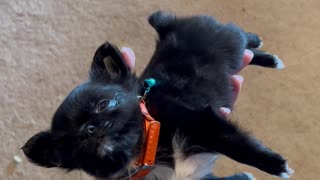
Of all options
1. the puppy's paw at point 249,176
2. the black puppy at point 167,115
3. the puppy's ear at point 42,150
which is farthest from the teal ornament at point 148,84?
the puppy's paw at point 249,176

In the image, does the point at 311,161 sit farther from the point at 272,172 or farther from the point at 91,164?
the point at 91,164

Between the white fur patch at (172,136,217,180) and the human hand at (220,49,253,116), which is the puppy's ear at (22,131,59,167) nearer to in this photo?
the white fur patch at (172,136,217,180)

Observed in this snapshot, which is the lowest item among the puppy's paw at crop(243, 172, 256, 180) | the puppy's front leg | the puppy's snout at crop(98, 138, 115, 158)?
the puppy's paw at crop(243, 172, 256, 180)

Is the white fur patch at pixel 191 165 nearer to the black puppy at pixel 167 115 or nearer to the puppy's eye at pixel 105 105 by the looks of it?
the black puppy at pixel 167 115

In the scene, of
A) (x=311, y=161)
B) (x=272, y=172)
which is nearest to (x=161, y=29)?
(x=272, y=172)

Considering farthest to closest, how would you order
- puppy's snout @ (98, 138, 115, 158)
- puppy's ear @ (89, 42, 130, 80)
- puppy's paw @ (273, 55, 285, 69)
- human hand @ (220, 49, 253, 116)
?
puppy's paw @ (273, 55, 285, 69) < human hand @ (220, 49, 253, 116) < puppy's ear @ (89, 42, 130, 80) < puppy's snout @ (98, 138, 115, 158)

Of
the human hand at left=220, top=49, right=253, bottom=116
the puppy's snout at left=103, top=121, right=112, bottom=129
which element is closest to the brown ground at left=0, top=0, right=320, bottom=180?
the human hand at left=220, top=49, right=253, bottom=116

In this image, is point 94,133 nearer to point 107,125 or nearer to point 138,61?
point 107,125
